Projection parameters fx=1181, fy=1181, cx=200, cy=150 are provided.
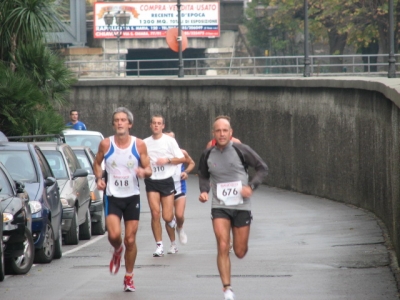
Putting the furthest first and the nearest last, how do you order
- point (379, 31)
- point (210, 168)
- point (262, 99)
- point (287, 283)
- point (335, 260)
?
point (379, 31)
point (262, 99)
point (335, 260)
point (287, 283)
point (210, 168)

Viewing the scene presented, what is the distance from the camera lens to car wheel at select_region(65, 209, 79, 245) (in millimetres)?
16828

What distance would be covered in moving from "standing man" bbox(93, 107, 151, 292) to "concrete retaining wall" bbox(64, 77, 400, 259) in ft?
9.95

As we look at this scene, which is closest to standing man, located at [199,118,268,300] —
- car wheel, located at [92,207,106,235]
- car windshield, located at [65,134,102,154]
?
car wheel, located at [92,207,106,235]

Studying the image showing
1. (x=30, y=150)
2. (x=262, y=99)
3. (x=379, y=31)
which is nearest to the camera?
(x=30, y=150)

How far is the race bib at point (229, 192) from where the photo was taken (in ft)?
35.2

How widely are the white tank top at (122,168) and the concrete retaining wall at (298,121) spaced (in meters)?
3.09

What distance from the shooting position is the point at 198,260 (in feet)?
47.1

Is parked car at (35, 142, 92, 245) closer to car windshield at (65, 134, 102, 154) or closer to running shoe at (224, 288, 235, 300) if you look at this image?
running shoe at (224, 288, 235, 300)

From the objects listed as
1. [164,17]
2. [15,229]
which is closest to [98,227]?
[15,229]

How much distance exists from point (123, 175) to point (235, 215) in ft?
4.09

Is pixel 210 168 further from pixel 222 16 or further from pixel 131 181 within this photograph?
pixel 222 16

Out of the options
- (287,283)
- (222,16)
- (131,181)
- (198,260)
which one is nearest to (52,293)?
(131,181)

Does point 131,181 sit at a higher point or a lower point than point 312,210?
higher

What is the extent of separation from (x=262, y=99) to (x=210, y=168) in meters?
20.5
